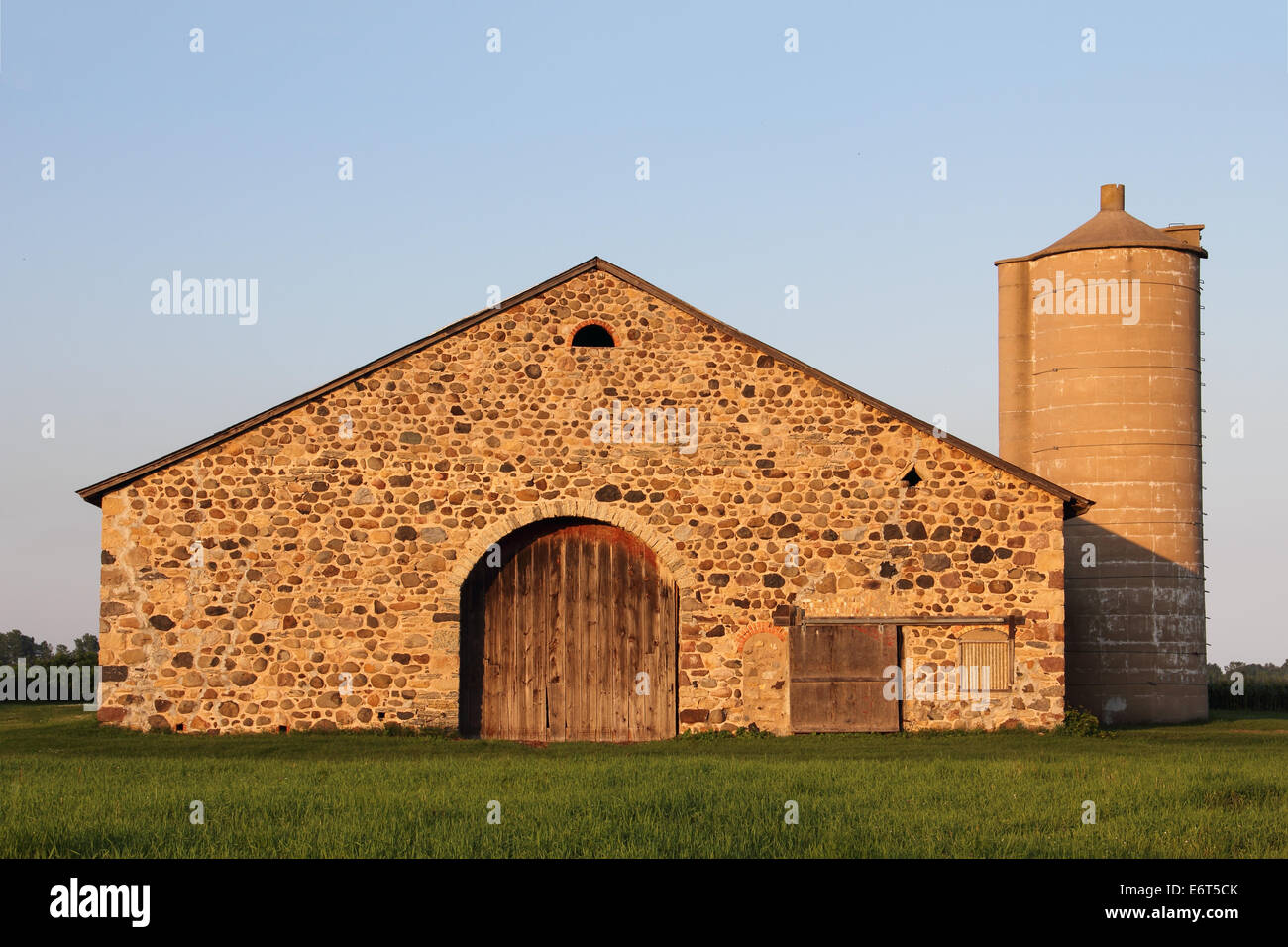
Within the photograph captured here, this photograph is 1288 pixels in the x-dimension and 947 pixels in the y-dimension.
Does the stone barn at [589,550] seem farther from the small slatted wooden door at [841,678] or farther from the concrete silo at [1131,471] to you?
the concrete silo at [1131,471]

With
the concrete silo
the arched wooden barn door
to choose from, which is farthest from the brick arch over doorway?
the concrete silo

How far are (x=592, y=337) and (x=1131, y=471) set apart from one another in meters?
11.0

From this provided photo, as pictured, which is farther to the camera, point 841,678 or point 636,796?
point 841,678

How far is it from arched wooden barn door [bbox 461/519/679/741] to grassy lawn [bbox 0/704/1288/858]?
97 cm

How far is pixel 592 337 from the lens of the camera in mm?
21891

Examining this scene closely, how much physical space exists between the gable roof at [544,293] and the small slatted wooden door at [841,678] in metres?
3.00

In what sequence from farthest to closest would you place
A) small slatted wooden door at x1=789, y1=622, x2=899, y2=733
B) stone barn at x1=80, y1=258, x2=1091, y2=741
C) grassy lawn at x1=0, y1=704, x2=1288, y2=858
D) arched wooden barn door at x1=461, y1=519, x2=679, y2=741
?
1. arched wooden barn door at x1=461, y1=519, x2=679, y2=741
2. small slatted wooden door at x1=789, y1=622, x2=899, y2=733
3. stone barn at x1=80, y1=258, x2=1091, y2=741
4. grassy lawn at x1=0, y1=704, x2=1288, y2=858

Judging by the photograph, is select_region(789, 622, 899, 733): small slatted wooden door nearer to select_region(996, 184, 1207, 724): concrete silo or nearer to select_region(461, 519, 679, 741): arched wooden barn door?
select_region(461, 519, 679, 741): arched wooden barn door

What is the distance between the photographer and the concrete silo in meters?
26.6

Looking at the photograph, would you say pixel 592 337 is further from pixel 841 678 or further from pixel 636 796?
pixel 636 796

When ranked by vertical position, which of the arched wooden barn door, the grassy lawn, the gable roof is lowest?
the grassy lawn

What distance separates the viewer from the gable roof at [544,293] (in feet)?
68.5

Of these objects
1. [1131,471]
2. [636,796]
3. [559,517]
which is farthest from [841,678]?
[1131,471]
